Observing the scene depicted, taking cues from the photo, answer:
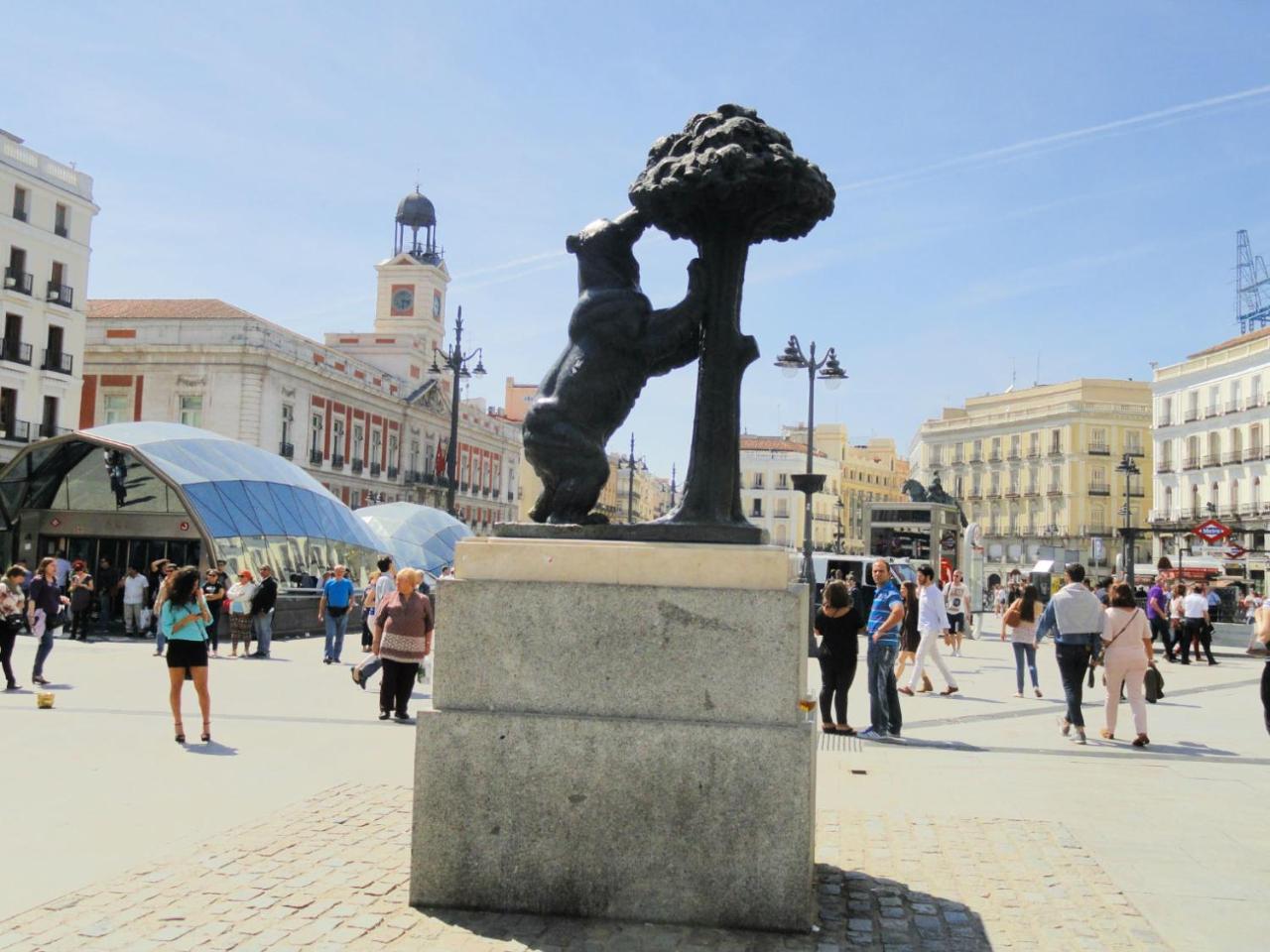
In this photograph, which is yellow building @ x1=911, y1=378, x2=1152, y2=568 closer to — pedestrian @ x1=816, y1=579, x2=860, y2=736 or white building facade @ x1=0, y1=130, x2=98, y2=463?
white building facade @ x1=0, y1=130, x2=98, y2=463

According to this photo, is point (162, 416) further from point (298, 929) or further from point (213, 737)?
point (298, 929)

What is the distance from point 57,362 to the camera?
39.4 meters

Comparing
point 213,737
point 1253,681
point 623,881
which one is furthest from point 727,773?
point 1253,681

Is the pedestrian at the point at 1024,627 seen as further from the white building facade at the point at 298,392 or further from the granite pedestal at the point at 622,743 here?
the white building facade at the point at 298,392

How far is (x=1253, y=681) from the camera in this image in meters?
16.3

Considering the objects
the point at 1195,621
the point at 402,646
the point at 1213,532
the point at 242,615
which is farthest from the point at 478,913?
the point at 1213,532

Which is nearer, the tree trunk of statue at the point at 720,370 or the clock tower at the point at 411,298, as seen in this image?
the tree trunk of statue at the point at 720,370

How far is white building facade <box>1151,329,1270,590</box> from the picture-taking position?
2100 inches

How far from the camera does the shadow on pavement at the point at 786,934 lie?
3.95 metres

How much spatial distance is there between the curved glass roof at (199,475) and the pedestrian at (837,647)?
1685 centimetres

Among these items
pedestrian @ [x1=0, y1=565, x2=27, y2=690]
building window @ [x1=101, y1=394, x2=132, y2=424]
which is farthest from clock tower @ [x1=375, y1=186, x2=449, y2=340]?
pedestrian @ [x1=0, y1=565, x2=27, y2=690]

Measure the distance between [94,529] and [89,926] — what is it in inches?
882

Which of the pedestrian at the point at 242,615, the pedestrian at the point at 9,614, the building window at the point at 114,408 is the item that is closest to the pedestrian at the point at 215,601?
the pedestrian at the point at 242,615

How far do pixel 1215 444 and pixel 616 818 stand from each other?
60990 millimetres
